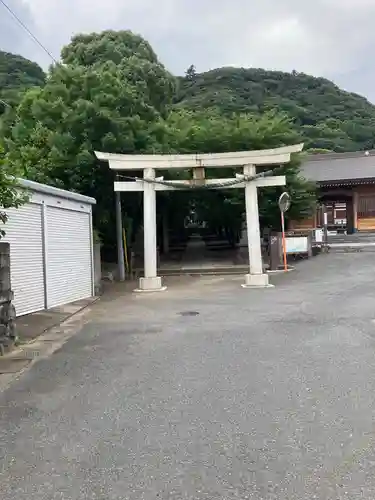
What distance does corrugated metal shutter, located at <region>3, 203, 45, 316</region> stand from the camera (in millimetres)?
10305

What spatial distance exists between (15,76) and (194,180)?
13614 millimetres

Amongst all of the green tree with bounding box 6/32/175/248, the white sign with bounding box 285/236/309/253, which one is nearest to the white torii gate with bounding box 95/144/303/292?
the green tree with bounding box 6/32/175/248

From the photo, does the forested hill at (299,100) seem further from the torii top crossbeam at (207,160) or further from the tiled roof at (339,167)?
the torii top crossbeam at (207,160)

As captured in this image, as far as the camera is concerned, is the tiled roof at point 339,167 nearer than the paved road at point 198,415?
No

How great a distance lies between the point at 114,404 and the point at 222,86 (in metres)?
65.2

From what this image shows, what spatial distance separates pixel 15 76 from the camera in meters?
25.4

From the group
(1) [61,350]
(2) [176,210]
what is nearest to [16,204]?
(1) [61,350]

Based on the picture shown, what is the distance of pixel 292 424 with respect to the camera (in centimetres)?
418

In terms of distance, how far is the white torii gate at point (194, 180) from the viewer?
1641 centimetres

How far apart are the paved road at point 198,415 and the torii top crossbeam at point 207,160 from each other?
8.30 m

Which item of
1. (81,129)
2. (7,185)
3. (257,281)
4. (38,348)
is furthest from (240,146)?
(7,185)

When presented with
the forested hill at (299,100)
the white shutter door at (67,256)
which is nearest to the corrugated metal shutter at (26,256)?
the white shutter door at (67,256)

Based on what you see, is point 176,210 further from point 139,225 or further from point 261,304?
point 261,304

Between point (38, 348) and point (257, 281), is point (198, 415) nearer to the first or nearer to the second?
point (38, 348)
